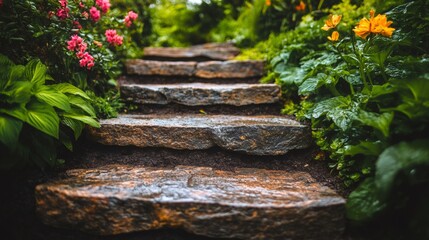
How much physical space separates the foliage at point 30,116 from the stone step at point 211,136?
1.04 feet

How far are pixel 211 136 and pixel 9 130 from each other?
1330 mm

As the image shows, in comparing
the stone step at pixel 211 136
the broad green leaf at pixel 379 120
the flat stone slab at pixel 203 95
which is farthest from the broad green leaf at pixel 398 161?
the flat stone slab at pixel 203 95

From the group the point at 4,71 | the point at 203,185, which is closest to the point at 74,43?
the point at 4,71

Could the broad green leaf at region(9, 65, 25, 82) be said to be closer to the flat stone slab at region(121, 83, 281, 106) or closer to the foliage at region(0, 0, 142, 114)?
the foliage at region(0, 0, 142, 114)

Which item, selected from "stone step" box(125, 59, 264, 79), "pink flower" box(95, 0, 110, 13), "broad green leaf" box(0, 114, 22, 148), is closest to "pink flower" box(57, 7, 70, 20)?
"pink flower" box(95, 0, 110, 13)

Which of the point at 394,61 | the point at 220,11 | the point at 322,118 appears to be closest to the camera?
the point at 394,61

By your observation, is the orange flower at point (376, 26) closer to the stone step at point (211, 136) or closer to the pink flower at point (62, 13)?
the stone step at point (211, 136)

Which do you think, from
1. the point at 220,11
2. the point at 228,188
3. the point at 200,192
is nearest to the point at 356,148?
the point at 228,188

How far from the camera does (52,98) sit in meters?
1.77

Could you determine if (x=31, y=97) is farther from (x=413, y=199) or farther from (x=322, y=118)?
(x=413, y=199)

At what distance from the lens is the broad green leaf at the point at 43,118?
1.63 m

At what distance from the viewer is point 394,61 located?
1986mm

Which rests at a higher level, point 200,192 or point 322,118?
point 322,118

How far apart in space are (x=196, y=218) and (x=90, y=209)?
0.63 metres
